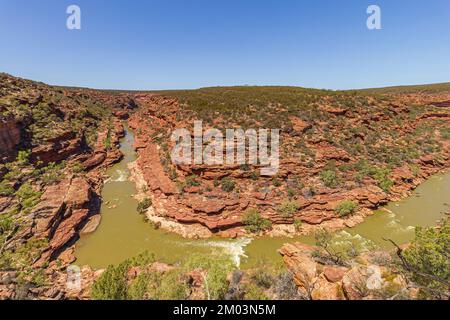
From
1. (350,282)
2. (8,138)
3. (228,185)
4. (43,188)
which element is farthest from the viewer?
(8,138)

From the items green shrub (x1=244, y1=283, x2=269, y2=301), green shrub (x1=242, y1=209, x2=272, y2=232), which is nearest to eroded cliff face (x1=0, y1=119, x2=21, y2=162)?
green shrub (x1=242, y1=209, x2=272, y2=232)

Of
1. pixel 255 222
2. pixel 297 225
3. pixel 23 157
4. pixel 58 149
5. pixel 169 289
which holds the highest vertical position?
pixel 58 149

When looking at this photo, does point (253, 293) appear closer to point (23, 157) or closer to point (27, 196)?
point (27, 196)

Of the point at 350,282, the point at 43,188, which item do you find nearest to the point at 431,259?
the point at 350,282

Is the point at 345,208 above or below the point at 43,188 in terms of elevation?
below

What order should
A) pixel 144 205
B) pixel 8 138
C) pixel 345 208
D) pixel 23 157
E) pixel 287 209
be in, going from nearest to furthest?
pixel 287 209 → pixel 345 208 → pixel 144 205 → pixel 23 157 → pixel 8 138

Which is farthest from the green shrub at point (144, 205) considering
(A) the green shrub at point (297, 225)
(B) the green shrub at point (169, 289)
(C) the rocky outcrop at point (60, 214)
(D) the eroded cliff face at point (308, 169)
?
(A) the green shrub at point (297, 225)

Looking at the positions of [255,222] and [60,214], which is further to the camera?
[60,214]
